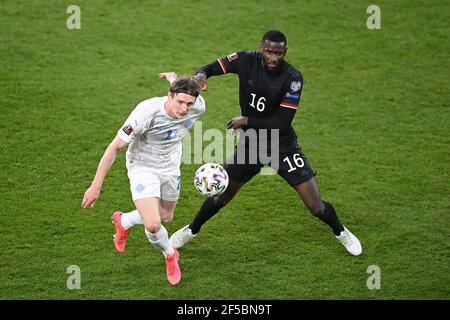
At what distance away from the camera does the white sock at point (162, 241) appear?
739 centimetres

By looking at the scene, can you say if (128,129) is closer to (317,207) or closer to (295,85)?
(295,85)

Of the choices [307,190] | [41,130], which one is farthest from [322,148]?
[41,130]

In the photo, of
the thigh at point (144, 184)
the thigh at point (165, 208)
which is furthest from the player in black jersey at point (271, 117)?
the thigh at point (144, 184)

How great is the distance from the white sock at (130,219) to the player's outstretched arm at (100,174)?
928mm

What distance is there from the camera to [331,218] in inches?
317

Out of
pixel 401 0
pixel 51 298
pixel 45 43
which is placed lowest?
pixel 51 298

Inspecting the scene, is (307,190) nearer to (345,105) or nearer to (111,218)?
(111,218)

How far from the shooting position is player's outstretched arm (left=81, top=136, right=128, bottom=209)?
6.83 meters

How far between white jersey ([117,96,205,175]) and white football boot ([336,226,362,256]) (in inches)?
79.0

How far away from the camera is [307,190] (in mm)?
7812

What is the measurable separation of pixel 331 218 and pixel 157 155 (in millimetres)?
2034

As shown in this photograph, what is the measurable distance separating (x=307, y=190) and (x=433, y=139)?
3.50m

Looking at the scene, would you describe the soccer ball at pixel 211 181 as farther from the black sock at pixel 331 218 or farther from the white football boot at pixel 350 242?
the white football boot at pixel 350 242

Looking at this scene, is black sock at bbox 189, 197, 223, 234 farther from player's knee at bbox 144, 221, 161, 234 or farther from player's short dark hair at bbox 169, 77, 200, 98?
player's short dark hair at bbox 169, 77, 200, 98
